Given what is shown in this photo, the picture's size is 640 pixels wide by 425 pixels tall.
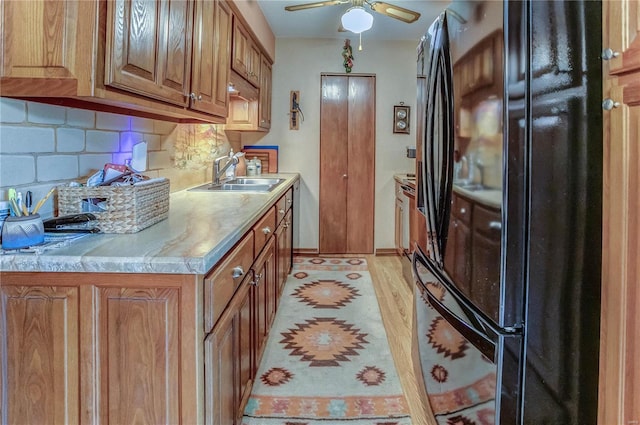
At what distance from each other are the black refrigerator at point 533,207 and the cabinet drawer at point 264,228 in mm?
993

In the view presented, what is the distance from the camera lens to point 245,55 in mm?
3100

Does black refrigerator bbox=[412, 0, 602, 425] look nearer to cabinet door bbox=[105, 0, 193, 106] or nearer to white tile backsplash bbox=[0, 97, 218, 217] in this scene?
cabinet door bbox=[105, 0, 193, 106]

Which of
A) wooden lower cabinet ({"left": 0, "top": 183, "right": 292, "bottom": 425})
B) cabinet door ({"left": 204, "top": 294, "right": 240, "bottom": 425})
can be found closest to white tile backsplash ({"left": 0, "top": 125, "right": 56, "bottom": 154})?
wooden lower cabinet ({"left": 0, "top": 183, "right": 292, "bottom": 425})

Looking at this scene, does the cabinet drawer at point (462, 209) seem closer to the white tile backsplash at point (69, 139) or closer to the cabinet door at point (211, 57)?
the cabinet door at point (211, 57)

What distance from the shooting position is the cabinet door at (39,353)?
3.53 ft

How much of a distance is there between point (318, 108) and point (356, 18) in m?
1.77

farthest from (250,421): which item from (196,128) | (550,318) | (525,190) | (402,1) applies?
(402,1)

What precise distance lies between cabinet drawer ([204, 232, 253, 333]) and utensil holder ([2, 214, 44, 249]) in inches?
19.2

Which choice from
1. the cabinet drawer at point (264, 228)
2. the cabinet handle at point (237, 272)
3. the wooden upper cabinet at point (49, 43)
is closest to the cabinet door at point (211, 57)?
the cabinet drawer at point (264, 228)

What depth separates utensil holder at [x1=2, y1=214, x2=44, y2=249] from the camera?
1.11 metres

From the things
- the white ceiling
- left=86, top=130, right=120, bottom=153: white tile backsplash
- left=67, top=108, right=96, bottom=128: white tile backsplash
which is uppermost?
the white ceiling

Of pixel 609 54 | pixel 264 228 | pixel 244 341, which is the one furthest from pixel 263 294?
pixel 609 54

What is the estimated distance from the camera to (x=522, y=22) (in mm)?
1028

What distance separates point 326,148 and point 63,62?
3.57 meters
